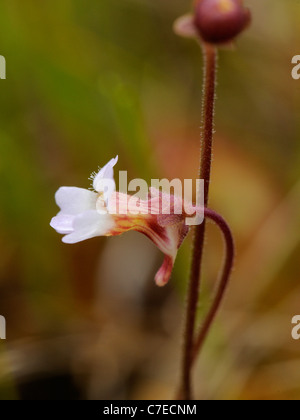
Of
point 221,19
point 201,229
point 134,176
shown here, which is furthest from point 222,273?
point 134,176

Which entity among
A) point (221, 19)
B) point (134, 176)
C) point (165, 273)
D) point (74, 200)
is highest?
point (134, 176)

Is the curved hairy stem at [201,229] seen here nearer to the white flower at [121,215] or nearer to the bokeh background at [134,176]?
the white flower at [121,215]

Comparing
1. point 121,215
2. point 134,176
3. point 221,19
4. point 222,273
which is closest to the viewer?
point 221,19

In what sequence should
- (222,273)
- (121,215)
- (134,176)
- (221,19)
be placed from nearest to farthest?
(221,19) < (121,215) < (222,273) < (134,176)

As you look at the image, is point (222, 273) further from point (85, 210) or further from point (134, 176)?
point (134, 176)

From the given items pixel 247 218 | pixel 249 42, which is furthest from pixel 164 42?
pixel 247 218

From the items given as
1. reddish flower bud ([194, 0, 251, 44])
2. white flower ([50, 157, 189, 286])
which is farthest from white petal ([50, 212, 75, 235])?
reddish flower bud ([194, 0, 251, 44])

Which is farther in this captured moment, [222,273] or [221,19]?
[222,273]

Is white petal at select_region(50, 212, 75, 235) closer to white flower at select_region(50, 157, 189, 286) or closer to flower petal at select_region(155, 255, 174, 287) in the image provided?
white flower at select_region(50, 157, 189, 286)
